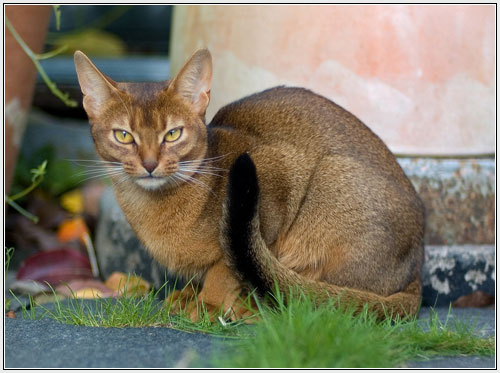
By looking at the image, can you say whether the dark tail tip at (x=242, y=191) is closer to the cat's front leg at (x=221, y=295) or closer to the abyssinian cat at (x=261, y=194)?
the abyssinian cat at (x=261, y=194)

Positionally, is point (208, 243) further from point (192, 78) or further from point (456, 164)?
point (456, 164)

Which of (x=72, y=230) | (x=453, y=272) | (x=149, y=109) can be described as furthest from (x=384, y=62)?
Answer: (x=72, y=230)

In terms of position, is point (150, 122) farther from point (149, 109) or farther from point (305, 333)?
point (305, 333)

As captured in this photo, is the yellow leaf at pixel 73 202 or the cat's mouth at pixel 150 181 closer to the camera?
the cat's mouth at pixel 150 181

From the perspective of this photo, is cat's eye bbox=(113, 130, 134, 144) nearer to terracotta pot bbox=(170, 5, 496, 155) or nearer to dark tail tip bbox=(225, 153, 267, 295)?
dark tail tip bbox=(225, 153, 267, 295)

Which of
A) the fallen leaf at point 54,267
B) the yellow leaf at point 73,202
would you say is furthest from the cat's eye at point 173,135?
the yellow leaf at point 73,202

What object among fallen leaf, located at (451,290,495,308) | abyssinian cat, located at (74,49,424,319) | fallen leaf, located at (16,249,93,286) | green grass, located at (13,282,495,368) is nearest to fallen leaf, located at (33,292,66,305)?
green grass, located at (13,282,495,368)
